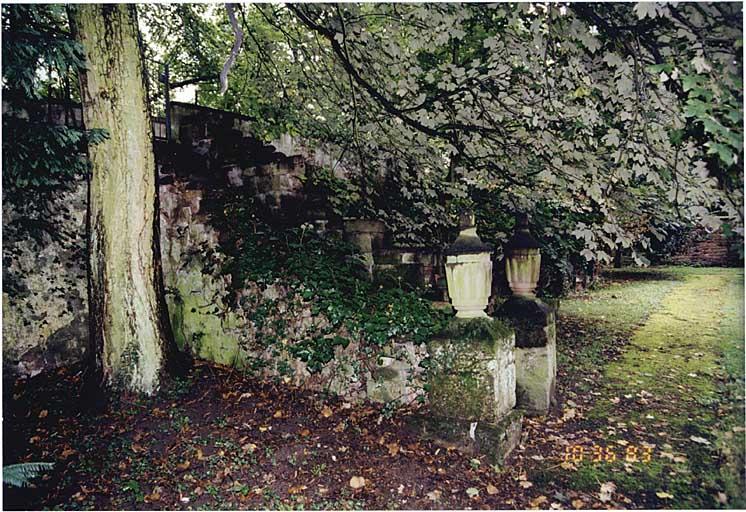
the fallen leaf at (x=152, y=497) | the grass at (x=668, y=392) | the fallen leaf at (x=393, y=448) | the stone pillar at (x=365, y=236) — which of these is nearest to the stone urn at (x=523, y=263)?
the grass at (x=668, y=392)

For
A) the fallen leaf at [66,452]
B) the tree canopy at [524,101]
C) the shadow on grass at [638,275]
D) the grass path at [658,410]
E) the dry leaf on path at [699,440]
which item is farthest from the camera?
the shadow on grass at [638,275]

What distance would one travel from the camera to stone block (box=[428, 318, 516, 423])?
3697 millimetres

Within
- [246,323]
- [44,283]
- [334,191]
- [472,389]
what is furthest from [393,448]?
[44,283]

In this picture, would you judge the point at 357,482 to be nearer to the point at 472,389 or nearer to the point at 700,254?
the point at 472,389

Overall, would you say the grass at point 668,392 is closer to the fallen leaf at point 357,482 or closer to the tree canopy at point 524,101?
the fallen leaf at point 357,482

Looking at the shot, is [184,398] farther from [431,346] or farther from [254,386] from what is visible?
[431,346]

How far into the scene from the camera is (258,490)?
3.33 metres

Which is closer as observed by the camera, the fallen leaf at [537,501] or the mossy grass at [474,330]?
the fallen leaf at [537,501]

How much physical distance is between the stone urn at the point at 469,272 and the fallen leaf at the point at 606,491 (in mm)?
1429

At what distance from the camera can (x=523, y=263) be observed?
4.49 m

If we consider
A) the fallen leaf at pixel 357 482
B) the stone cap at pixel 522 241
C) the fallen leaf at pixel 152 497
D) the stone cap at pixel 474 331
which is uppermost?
the stone cap at pixel 522 241

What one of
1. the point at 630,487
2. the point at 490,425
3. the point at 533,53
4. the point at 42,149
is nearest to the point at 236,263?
the point at 42,149

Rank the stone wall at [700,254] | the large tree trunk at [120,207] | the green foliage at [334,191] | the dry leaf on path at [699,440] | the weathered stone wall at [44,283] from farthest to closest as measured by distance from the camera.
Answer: the stone wall at [700,254]
the green foliage at [334,191]
the weathered stone wall at [44,283]
the large tree trunk at [120,207]
the dry leaf on path at [699,440]
